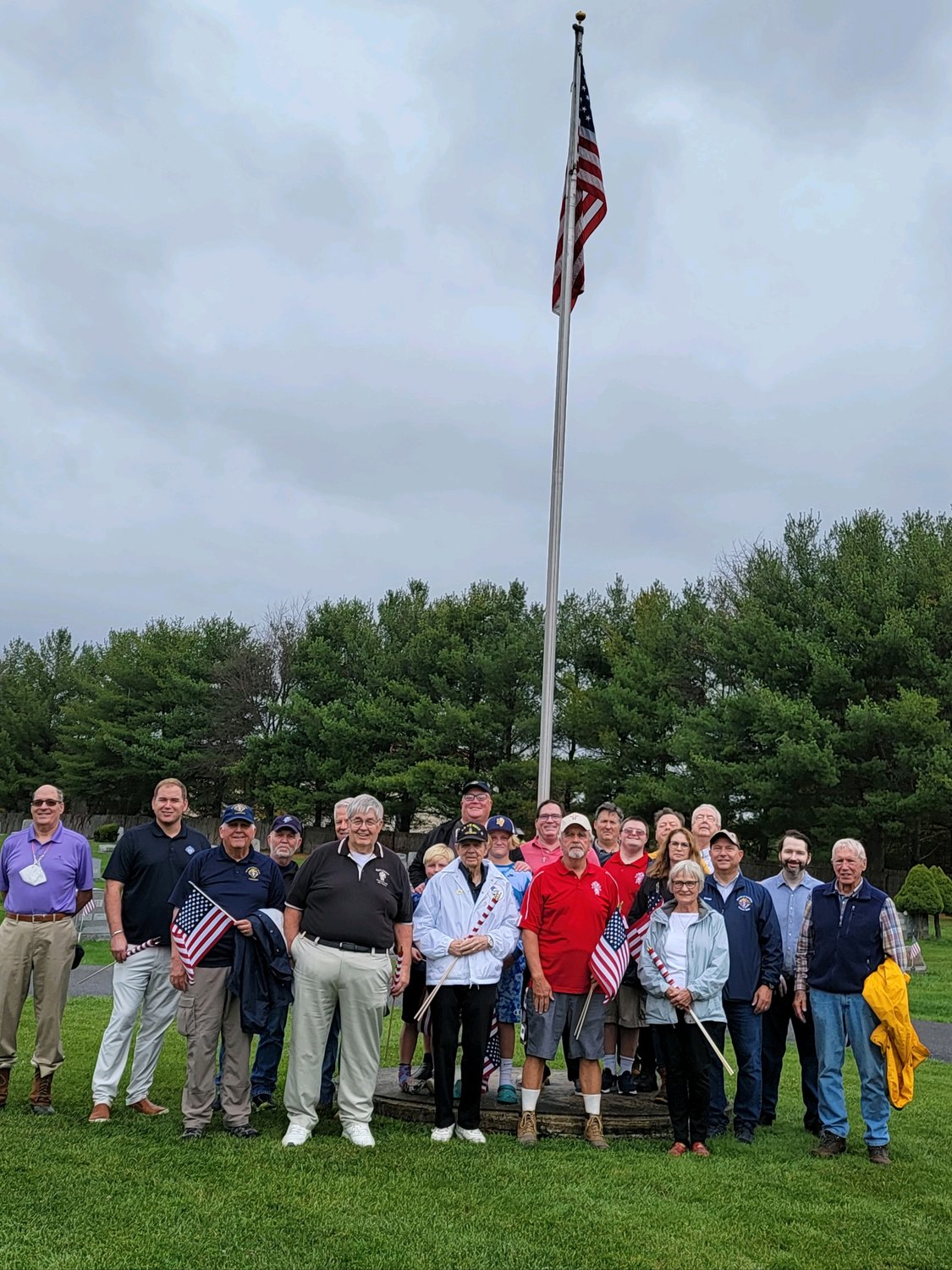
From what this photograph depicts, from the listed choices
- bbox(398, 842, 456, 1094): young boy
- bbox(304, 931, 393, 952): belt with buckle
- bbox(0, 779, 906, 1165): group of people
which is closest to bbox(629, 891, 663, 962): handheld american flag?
bbox(0, 779, 906, 1165): group of people

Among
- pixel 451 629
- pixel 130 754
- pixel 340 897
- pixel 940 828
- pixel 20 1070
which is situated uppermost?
pixel 451 629

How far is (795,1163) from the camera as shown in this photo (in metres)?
6.43

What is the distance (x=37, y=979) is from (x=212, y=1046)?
1.38 metres

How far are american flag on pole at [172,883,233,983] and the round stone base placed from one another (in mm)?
1737

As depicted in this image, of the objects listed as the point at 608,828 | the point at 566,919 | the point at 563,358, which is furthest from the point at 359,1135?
the point at 563,358

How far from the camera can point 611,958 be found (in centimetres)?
673

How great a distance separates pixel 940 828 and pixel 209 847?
99.6 feet

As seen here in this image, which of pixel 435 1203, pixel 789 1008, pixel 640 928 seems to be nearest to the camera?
pixel 435 1203

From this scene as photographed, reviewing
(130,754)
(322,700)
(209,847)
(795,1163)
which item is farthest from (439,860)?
(130,754)

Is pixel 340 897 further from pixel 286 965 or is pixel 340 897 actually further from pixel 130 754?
pixel 130 754

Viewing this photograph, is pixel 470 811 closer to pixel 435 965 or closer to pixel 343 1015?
pixel 435 965

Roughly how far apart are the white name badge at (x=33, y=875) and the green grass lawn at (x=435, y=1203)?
1390mm

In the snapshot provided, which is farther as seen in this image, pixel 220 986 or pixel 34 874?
pixel 34 874

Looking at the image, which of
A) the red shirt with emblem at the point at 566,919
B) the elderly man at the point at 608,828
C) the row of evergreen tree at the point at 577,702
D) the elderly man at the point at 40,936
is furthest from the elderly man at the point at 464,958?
the row of evergreen tree at the point at 577,702
